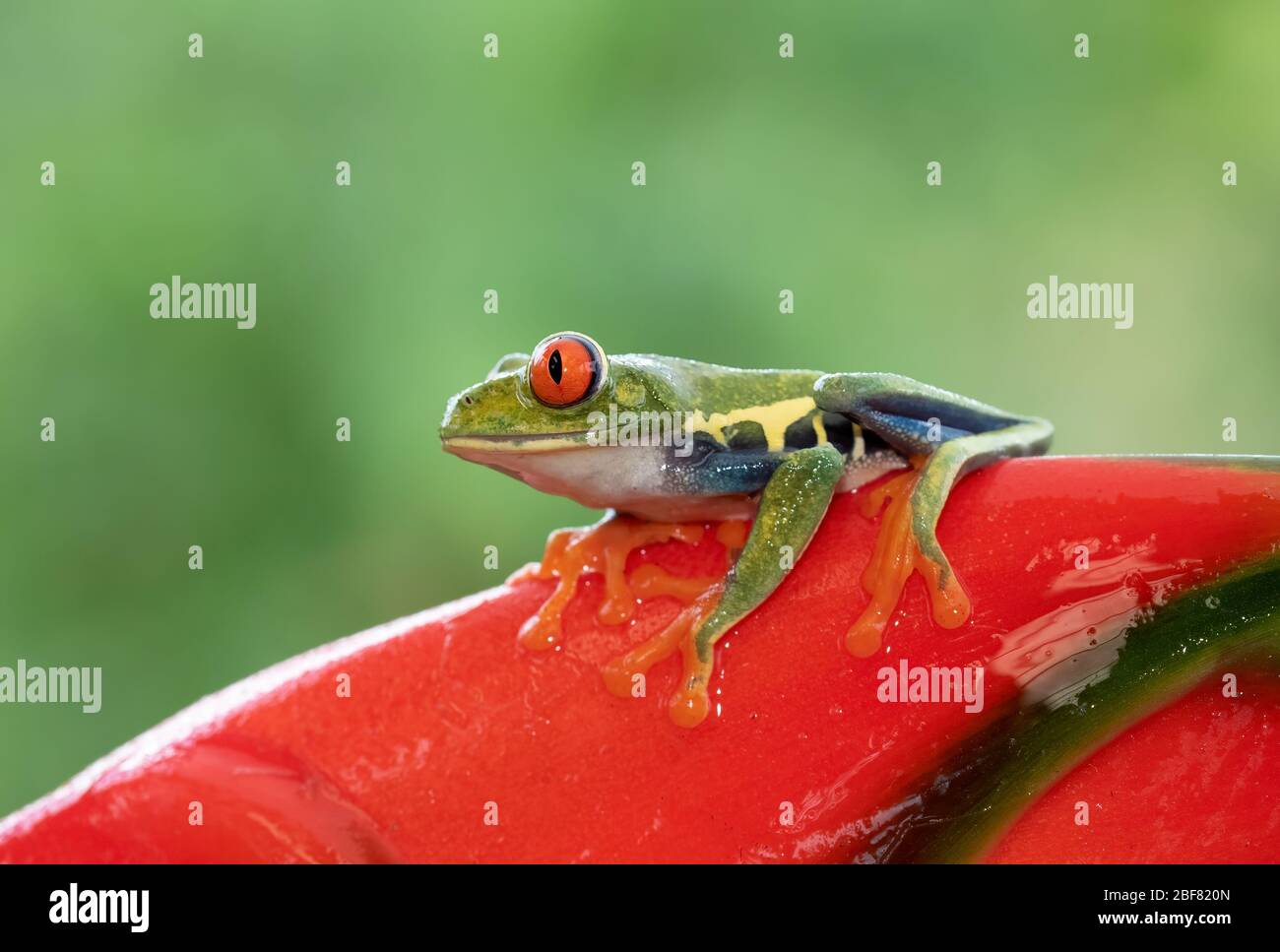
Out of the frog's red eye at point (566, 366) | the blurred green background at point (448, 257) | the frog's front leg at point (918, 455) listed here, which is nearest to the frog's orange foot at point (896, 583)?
the frog's front leg at point (918, 455)

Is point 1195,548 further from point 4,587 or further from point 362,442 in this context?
point 4,587

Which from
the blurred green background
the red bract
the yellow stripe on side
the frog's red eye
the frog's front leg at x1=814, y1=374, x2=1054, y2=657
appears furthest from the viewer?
the blurred green background

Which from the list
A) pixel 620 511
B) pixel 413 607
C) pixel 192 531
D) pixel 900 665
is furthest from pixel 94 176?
pixel 900 665

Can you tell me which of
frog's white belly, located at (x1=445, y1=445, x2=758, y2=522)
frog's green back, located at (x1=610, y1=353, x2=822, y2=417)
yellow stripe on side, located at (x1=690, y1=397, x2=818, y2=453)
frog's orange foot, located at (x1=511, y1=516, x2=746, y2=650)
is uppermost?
frog's green back, located at (x1=610, y1=353, x2=822, y2=417)

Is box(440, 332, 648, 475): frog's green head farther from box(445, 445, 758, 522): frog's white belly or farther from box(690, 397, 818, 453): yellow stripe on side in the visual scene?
box(690, 397, 818, 453): yellow stripe on side

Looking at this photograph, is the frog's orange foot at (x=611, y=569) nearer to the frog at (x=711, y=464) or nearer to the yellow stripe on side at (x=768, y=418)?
the frog at (x=711, y=464)

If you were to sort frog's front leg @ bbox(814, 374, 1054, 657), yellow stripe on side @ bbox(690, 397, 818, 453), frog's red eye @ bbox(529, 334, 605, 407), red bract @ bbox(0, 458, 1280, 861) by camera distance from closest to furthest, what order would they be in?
red bract @ bbox(0, 458, 1280, 861), frog's front leg @ bbox(814, 374, 1054, 657), frog's red eye @ bbox(529, 334, 605, 407), yellow stripe on side @ bbox(690, 397, 818, 453)

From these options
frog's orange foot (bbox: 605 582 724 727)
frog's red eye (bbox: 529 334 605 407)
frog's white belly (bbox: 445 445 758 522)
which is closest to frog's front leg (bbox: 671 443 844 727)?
frog's orange foot (bbox: 605 582 724 727)
